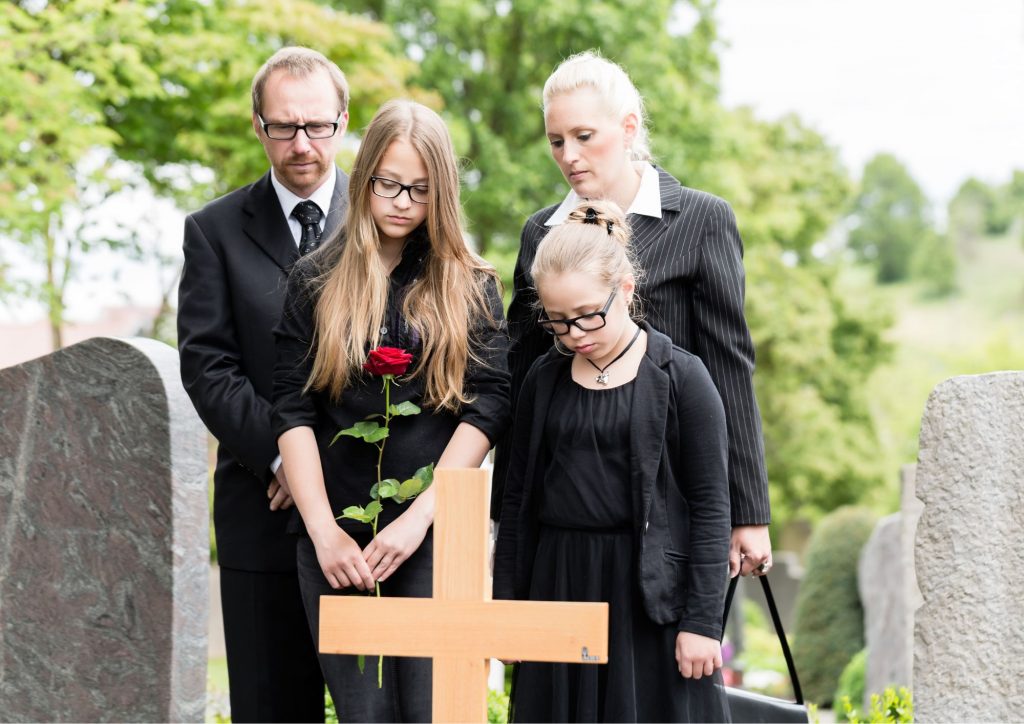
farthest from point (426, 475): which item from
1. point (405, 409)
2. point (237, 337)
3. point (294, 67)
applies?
point (294, 67)

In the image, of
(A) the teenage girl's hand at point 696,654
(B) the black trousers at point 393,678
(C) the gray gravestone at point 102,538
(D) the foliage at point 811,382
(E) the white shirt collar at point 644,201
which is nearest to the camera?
(A) the teenage girl's hand at point 696,654

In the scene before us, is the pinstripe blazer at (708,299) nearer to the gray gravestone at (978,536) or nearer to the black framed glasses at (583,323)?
the black framed glasses at (583,323)

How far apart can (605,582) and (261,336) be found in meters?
1.25

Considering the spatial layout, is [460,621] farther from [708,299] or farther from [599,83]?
[599,83]

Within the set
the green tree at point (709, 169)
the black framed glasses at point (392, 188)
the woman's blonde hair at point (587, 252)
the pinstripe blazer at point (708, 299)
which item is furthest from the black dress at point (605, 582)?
the green tree at point (709, 169)

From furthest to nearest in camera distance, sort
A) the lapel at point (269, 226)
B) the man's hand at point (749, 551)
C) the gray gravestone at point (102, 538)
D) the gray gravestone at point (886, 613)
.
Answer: the gray gravestone at point (886, 613) < the gray gravestone at point (102, 538) < the lapel at point (269, 226) < the man's hand at point (749, 551)

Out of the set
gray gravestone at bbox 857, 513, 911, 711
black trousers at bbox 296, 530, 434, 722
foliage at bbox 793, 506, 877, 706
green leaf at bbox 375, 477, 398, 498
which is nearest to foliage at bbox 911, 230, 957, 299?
foliage at bbox 793, 506, 877, 706

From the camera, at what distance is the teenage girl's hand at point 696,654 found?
2930mm

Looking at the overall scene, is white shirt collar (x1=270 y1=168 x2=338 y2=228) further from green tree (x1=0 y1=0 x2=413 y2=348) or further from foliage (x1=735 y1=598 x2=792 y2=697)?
foliage (x1=735 y1=598 x2=792 y2=697)

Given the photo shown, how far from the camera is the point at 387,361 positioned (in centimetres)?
294

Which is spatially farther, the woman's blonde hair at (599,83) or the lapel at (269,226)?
the lapel at (269,226)

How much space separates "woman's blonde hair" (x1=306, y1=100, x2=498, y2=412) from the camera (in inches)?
123

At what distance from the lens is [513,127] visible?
57.1 ft

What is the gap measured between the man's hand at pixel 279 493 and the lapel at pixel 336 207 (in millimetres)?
707
